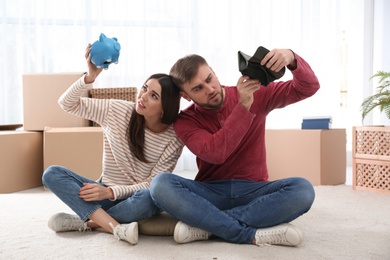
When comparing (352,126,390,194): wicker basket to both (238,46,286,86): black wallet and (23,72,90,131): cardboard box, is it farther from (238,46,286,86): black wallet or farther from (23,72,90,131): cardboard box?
(23,72,90,131): cardboard box

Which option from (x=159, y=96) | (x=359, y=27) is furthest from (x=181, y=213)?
(x=359, y=27)

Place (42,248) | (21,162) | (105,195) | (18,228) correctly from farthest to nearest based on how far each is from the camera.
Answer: (21,162), (18,228), (105,195), (42,248)

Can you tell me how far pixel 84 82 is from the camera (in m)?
1.45

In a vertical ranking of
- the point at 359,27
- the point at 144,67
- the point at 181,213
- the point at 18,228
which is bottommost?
the point at 18,228

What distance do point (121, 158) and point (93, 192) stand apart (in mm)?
163

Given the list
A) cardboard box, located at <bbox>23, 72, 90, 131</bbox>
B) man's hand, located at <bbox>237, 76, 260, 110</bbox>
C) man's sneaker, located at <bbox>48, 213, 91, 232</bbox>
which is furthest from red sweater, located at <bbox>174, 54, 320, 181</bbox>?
cardboard box, located at <bbox>23, 72, 90, 131</bbox>

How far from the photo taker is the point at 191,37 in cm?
331

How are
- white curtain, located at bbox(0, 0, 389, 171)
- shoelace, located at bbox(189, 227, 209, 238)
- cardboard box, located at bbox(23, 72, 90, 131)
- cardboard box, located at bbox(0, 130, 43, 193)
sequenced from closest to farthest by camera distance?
1. shoelace, located at bbox(189, 227, 209, 238)
2. cardboard box, located at bbox(0, 130, 43, 193)
3. cardboard box, located at bbox(23, 72, 90, 131)
4. white curtain, located at bbox(0, 0, 389, 171)

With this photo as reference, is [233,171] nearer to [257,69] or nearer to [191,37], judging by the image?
[257,69]

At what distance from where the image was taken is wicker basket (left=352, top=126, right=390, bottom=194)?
7.32 feet

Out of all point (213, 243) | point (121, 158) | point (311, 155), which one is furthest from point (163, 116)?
point (311, 155)

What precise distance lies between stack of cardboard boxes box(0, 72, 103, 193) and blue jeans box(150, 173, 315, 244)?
4.00 feet

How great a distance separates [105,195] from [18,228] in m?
0.40

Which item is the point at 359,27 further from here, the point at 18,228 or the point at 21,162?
the point at 18,228
